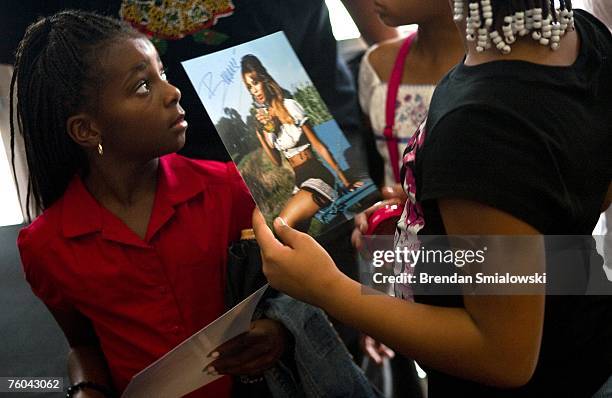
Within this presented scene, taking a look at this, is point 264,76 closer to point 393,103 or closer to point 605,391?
point 393,103

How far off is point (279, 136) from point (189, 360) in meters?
0.31

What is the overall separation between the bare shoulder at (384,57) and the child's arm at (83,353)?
0.64m

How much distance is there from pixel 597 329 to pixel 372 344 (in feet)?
1.81

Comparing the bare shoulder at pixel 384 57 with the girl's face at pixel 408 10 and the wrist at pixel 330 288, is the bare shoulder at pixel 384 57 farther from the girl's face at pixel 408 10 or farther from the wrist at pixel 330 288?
the wrist at pixel 330 288

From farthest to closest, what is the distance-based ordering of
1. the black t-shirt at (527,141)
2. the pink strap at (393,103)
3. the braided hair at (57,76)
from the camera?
1. the pink strap at (393,103)
2. the braided hair at (57,76)
3. the black t-shirt at (527,141)

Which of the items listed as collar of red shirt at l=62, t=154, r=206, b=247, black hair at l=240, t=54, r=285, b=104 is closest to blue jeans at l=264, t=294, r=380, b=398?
collar of red shirt at l=62, t=154, r=206, b=247

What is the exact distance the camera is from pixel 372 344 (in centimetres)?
116

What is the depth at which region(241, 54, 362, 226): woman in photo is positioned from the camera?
74 cm

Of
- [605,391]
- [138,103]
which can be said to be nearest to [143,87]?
[138,103]

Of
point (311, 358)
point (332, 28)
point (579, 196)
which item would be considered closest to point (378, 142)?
point (332, 28)

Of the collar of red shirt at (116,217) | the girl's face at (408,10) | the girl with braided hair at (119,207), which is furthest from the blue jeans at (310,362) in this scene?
the girl's face at (408,10)

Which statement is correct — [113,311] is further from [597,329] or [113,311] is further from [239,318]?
[597,329]

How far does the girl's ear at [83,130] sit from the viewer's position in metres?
0.87

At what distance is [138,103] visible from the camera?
0.85 m
